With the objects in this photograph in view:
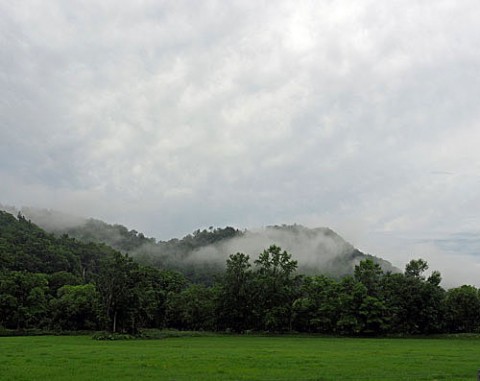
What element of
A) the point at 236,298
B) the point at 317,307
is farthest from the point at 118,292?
the point at 317,307

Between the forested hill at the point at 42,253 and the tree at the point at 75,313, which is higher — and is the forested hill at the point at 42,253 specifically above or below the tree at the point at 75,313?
above

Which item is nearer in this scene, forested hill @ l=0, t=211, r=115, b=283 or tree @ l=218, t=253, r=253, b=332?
tree @ l=218, t=253, r=253, b=332

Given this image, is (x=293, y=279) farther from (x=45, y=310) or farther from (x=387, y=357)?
(x=387, y=357)

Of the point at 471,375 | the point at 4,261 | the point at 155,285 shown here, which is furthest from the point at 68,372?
the point at 4,261

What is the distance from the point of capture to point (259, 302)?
92188 mm

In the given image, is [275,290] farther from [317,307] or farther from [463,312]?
[463,312]

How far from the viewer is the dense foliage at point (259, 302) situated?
8131cm

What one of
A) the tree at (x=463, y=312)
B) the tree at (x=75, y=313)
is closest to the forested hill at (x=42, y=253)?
the tree at (x=75, y=313)

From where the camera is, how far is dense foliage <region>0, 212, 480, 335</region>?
267 ft

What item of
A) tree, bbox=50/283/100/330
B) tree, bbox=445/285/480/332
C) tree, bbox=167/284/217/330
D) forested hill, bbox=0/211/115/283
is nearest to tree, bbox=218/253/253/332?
tree, bbox=167/284/217/330

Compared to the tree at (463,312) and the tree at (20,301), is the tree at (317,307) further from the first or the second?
the tree at (20,301)

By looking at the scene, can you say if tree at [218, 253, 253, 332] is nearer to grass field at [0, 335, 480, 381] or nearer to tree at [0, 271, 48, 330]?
tree at [0, 271, 48, 330]

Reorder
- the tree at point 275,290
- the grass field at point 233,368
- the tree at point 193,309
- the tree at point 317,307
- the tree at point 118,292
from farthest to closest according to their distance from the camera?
the tree at point 193,309
the tree at point 275,290
the tree at point 317,307
the tree at point 118,292
the grass field at point 233,368

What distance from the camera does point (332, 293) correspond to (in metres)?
87.8
